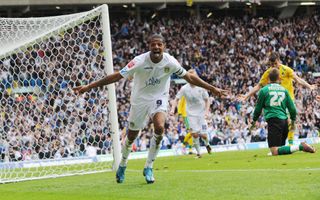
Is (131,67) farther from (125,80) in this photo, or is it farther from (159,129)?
(125,80)

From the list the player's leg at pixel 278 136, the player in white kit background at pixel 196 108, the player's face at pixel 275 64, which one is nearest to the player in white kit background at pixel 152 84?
the player's leg at pixel 278 136

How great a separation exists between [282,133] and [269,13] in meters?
33.5

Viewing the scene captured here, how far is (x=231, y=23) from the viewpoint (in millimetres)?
46281

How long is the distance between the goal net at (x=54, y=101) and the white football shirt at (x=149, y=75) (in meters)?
3.24

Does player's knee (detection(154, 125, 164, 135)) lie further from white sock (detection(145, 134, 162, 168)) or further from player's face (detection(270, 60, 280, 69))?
player's face (detection(270, 60, 280, 69))

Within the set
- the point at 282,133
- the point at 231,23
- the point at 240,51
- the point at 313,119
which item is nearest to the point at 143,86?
the point at 282,133

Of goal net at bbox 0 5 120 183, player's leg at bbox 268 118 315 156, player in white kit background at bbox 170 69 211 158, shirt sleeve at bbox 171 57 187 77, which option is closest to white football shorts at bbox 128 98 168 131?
shirt sleeve at bbox 171 57 187 77

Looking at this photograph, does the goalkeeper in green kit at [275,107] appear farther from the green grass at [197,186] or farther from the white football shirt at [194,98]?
the white football shirt at [194,98]

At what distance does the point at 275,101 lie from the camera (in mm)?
15883

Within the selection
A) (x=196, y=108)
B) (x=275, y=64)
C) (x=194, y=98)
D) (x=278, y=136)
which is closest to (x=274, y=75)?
(x=275, y=64)

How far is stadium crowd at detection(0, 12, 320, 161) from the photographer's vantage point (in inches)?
631

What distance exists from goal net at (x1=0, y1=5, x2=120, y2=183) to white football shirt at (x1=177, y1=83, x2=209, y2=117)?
2933 mm

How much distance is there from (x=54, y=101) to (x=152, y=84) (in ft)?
20.2

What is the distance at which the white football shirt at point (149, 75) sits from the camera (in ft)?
35.2
